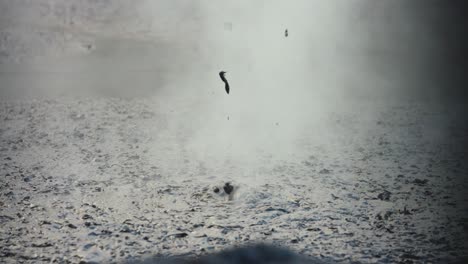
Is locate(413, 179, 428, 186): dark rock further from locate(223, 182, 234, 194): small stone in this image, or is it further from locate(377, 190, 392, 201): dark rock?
locate(223, 182, 234, 194): small stone

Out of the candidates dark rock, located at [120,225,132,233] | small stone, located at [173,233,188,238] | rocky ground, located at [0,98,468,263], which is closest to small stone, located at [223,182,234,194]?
rocky ground, located at [0,98,468,263]

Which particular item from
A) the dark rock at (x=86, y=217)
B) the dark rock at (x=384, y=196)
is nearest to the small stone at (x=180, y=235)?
the dark rock at (x=86, y=217)

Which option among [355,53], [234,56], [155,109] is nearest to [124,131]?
[155,109]

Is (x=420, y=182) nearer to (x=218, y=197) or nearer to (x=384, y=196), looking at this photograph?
(x=384, y=196)

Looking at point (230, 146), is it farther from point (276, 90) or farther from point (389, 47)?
point (389, 47)

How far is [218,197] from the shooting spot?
283cm

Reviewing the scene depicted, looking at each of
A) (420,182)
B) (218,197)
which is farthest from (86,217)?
(420,182)

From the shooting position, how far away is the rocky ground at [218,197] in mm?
2143

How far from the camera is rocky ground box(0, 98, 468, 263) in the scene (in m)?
2.14

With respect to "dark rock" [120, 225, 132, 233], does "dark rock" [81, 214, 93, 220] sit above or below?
above

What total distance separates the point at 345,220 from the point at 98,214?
1.65m

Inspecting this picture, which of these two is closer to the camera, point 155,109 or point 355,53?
point 155,109

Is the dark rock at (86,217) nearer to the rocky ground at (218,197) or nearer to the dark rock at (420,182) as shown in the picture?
the rocky ground at (218,197)

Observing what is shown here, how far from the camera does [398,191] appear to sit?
9.75 ft
